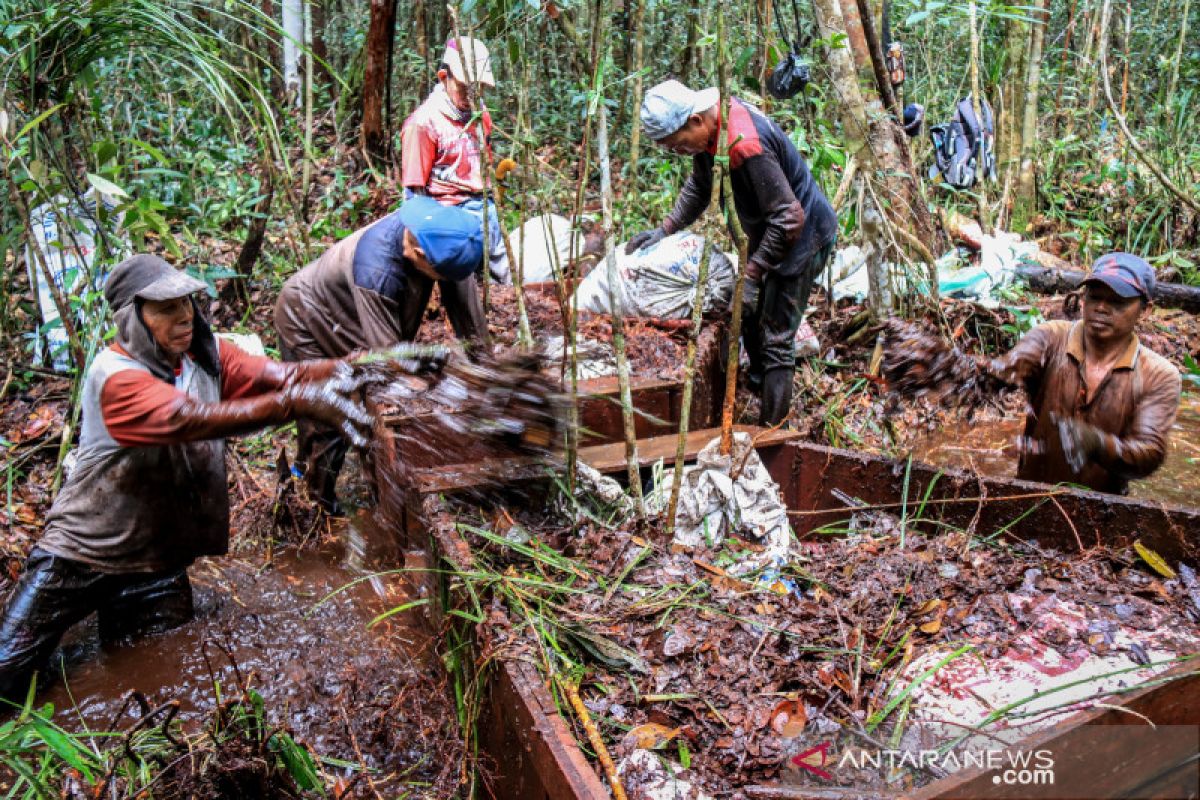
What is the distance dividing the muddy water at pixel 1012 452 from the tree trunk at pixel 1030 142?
2864mm

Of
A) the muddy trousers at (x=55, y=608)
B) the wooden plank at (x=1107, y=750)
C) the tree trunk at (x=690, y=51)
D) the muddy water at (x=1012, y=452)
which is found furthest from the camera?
the tree trunk at (x=690, y=51)

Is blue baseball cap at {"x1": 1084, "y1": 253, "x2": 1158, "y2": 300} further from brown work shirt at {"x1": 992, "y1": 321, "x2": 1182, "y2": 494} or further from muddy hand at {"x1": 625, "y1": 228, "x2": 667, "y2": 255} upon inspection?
muddy hand at {"x1": 625, "y1": 228, "x2": 667, "y2": 255}

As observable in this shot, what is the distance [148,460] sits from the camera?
3277mm

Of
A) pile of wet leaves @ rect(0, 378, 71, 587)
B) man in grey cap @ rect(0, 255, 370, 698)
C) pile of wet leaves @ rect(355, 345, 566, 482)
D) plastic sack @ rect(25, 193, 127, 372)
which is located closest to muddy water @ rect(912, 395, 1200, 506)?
pile of wet leaves @ rect(355, 345, 566, 482)

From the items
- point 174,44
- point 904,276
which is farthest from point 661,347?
point 174,44

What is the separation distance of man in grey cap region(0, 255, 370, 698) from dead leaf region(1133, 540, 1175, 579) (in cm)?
272

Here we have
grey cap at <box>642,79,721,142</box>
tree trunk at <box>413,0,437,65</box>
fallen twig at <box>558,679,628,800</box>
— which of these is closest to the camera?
fallen twig at <box>558,679,628,800</box>

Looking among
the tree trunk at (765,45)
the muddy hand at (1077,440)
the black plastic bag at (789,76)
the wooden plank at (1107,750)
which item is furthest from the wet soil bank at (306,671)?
the tree trunk at (765,45)

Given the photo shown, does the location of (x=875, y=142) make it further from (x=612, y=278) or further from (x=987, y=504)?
(x=612, y=278)

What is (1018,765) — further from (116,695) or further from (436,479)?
(116,695)

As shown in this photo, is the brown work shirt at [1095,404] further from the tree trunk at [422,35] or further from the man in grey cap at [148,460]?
the tree trunk at [422,35]

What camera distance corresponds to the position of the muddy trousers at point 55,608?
3176mm

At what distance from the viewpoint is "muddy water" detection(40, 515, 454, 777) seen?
2.95 metres

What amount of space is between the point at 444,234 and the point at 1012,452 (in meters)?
3.62
